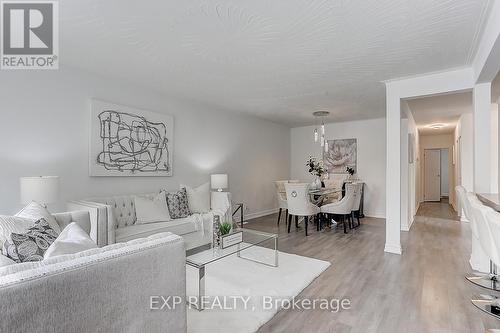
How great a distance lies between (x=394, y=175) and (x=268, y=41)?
267 centimetres

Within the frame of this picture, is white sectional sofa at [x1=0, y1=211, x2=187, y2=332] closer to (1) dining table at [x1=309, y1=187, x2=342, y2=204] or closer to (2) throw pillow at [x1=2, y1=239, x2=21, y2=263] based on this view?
(2) throw pillow at [x1=2, y1=239, x2=21, y2=263]

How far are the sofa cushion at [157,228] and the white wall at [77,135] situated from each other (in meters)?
0.84

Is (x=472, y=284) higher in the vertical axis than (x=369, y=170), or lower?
lower

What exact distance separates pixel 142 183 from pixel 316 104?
3584 millimetres

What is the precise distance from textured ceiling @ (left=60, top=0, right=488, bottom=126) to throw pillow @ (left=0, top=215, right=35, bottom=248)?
1.70m

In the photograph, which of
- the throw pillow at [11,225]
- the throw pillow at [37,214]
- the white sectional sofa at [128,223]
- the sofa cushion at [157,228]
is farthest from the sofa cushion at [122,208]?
the throw pillow at [11,225]

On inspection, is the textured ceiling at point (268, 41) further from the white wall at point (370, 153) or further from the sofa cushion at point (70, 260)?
the white wall at point (370, 153)

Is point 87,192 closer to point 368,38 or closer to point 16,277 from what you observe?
point 16,277

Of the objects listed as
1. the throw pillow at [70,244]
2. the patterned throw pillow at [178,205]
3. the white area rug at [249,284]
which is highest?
the throw pillow at [70,244]

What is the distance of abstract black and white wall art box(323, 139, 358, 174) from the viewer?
7156mm

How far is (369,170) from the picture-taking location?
6969 mm

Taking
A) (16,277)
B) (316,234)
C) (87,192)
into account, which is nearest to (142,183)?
(87,192)

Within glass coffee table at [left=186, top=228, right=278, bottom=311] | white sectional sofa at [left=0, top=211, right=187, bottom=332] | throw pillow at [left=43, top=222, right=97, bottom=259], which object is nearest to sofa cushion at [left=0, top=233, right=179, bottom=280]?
white sectional sofa at [left=0, top=211, right=187, bottom=332]

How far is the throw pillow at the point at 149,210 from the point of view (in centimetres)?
377
